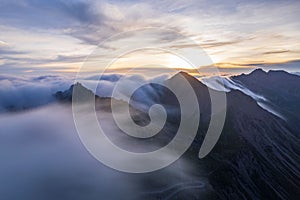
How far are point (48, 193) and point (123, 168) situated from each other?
33486 millimetres

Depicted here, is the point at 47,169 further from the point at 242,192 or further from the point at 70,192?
the point at 242,192

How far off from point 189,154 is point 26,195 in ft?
413

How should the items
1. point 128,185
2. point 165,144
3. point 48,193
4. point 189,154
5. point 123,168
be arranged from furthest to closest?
1. point 189,154
2. point 165,144
3. point 123,168
4. point 128,185
5. point 48,193

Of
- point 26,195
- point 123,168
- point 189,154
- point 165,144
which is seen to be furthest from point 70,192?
point 189,154

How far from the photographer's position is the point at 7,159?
158 meters

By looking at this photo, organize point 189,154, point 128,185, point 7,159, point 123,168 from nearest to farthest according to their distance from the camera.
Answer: point 128,185, point 123,168, point 7,159, point 189,154

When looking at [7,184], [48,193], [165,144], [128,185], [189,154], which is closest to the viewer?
[48,193]

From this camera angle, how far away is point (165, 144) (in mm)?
185000

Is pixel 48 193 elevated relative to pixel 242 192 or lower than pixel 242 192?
elevated

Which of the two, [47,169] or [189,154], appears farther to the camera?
[189,154]

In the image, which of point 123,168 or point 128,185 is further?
point 123,168

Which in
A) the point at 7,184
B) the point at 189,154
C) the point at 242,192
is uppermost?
the point at 7,184

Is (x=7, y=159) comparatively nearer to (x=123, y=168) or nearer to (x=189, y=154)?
(x=123, y=168)

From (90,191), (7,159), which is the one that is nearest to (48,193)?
(90,191)
